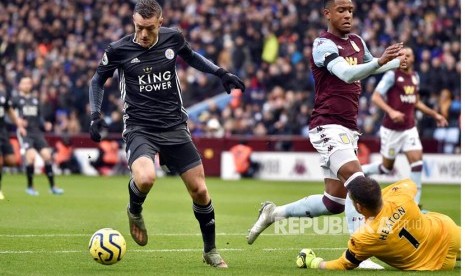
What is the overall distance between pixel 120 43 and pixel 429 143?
16.0 m

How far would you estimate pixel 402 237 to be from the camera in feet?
28.0

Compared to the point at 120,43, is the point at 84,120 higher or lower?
lower

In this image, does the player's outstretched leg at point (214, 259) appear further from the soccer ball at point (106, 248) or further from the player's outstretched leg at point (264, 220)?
the soccer ball at point (106, 248)

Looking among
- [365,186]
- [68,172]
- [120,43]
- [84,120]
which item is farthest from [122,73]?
[84,120]

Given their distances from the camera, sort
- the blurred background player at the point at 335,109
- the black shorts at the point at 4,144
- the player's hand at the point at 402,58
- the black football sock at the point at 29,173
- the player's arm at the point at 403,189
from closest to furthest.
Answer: the player's hand at the point at 402,58
the player's arm at the point at 403,189
the blurred background player at the point at 335,109
the black shorts at the point at 4,144
the black football sock at the point at 29,173

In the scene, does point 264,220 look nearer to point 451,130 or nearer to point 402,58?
point 402,58

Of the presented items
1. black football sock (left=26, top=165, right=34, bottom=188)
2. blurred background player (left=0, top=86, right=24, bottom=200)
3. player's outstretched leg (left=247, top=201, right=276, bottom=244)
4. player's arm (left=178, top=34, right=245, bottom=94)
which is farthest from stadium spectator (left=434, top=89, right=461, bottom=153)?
player's arm (left=178, top=34, right=245, bottom=94)

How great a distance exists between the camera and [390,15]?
28328 millimetres

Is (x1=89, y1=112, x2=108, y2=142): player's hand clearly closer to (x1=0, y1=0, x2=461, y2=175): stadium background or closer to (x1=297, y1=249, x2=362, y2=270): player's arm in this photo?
(x1=297, y1=249, x2=362, y2=270): player's arm

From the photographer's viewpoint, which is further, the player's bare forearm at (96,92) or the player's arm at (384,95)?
the player's arm at (384,95)

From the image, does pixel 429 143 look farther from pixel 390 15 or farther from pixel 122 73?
pixel 122 73

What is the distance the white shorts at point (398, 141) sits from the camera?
16047 millimetres

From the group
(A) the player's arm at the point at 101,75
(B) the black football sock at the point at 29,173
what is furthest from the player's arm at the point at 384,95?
(A) the player's arm at the point at 101,75

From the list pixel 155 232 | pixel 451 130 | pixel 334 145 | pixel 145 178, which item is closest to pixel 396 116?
pixel 155 232
